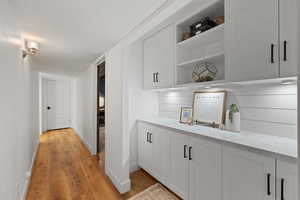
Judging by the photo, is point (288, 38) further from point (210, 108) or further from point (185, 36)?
point (185, 36)

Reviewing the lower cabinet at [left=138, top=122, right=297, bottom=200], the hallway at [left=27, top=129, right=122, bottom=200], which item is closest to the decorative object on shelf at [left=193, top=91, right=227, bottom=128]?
the lower cabinet at [left=138, top=122, right=297, bottom=200]

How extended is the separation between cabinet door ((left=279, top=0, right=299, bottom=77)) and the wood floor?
219 cm

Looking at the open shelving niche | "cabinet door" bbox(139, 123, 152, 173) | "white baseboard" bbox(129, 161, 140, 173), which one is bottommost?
"white baseboard" bbox(129, 161, 140, 173)

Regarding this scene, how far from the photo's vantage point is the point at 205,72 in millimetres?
2107

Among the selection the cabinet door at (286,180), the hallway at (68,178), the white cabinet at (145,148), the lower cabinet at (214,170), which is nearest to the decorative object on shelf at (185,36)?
the lower cabinet at (214,170)

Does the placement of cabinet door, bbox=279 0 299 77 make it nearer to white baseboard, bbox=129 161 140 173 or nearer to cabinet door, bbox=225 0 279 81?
cabinet door, bbox=225 0 279 81

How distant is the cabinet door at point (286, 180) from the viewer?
967 millimetres

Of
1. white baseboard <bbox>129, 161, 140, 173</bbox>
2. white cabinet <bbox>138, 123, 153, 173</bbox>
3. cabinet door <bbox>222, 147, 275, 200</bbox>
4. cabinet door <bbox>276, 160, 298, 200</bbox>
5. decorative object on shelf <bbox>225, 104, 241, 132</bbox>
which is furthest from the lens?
white baseboard <bbox>129, 161, 140, 173</bbox>

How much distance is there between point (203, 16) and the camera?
77.3 inches

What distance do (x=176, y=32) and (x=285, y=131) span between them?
1735 mm

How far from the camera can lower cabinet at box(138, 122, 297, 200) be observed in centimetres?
104

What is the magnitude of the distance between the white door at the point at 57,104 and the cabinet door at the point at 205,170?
6.38m

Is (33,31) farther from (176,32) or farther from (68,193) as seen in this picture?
(68,193)

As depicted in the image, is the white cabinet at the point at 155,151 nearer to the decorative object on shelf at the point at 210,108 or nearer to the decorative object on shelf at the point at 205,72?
the decorative object on shelf at the point at 210,108
